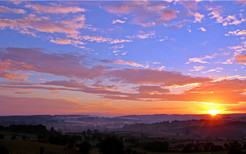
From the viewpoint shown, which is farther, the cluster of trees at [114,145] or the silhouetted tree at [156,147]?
the silhouetted tree at [156,147]

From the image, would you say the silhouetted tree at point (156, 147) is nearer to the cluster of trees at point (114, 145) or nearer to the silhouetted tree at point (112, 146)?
the cluster of trees at point (114, 145)

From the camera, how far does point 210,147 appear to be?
328 ft

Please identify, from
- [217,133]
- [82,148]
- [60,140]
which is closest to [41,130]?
[60,140]

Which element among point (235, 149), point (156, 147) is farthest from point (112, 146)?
point (156, 147)

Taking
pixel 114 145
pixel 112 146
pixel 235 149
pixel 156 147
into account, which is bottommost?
pixel 156 147

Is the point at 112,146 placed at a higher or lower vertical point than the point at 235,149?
higher

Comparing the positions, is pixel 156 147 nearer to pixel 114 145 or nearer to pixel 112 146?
pixel 114 145

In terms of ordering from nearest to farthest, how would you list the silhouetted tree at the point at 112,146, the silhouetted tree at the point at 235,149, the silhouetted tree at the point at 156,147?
the silhouetted tree at the point at 235,149 < the silhouetted tree at the point at 112,146 < the silhouetted tree at the point at 156,147

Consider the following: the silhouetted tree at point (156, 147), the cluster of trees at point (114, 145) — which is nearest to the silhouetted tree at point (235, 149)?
the cluster of trees at point (114, 145)

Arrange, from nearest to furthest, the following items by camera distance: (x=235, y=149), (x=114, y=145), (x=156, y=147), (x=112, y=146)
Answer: (x=112, y=146)
(x=114, y=145)
(x=235, y=149)
(x=156, y=147)

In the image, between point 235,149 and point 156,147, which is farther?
point 156,147

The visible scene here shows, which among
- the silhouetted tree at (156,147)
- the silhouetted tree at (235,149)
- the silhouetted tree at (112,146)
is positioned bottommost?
the silhouetted tree at (156,147)

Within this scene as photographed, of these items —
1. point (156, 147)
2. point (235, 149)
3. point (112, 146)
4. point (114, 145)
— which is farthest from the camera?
point (156, 147)

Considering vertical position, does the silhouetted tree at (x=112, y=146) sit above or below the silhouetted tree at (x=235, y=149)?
above
